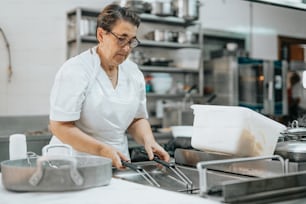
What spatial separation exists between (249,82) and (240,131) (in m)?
4.54

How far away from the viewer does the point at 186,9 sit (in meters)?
5.36

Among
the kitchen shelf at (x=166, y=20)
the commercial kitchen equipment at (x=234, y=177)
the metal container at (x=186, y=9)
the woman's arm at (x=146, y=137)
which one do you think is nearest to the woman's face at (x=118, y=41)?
the woman's arm at (x=146, y=137)

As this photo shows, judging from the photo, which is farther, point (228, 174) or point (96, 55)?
point (96, 55)

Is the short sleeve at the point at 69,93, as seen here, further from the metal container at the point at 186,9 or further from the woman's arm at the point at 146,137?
the metal container at the point at 186,9

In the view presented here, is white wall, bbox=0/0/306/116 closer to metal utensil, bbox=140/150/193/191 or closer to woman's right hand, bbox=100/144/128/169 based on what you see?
woman's right hand, bbox=100/144/128/169

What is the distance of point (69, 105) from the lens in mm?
2213

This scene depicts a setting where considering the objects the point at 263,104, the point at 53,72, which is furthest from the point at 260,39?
the point at 53,72

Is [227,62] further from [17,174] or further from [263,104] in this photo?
[17,174]

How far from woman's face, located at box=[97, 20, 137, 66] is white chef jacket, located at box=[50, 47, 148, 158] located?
0.08 metres

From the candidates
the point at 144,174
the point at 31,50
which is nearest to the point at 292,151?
the point at 144,174

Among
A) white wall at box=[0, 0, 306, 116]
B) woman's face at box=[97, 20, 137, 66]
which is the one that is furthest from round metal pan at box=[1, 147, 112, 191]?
white wall at box=[0, 0, 306, 116]

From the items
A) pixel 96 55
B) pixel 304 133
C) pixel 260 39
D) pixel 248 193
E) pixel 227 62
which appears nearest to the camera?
pixel 248 193

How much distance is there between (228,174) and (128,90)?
101 centimetres

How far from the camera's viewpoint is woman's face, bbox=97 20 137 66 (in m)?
2.37
